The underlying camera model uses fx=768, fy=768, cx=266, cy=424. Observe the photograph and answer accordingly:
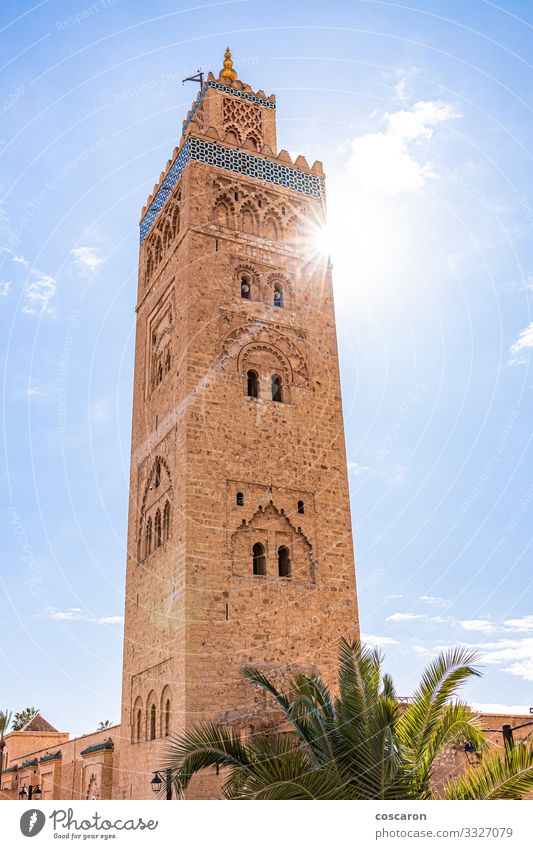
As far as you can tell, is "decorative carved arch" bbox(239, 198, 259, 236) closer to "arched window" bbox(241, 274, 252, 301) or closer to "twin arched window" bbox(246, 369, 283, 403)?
"arched window" bbox(241, 274, 252, 301)

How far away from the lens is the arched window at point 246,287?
1492cm

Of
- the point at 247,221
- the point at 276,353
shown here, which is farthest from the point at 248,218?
the point at 276,353

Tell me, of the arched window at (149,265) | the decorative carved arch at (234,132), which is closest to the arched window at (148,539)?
the arched window at (149,265)

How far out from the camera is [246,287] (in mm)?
15031

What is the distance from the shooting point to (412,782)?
24.8 feet

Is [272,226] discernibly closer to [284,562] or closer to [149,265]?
[149,265]

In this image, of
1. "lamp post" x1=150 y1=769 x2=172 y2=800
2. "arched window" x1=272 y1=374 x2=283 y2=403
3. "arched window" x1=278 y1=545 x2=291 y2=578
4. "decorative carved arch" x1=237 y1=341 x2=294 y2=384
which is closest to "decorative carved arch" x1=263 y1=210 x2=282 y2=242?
"decorative carved arch" x1=237 y1=341 x2=294 y2=384

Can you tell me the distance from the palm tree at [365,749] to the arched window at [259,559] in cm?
344

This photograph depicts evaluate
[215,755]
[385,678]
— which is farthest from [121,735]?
[385,678]

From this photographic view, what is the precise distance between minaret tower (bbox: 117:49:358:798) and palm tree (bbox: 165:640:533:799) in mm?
2686

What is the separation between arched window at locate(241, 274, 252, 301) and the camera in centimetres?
1492

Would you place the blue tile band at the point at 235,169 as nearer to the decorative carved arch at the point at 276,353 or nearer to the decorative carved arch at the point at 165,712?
the decorative carved arch at the point at 276,353
